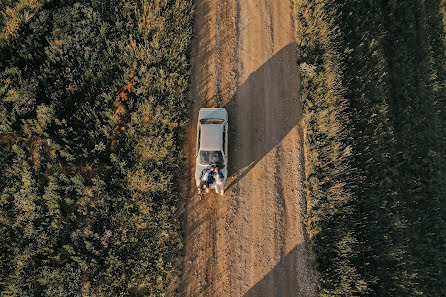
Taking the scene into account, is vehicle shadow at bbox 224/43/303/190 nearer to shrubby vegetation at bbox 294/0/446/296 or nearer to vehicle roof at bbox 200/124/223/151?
shrubby vegetation at bbox 294/0/446/296

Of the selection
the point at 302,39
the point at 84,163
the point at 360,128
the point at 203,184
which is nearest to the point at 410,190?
the point at 360,128

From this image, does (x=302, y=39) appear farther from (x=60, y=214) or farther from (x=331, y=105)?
(x=60, y=214)

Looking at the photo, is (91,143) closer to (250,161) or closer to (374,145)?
(250,161)

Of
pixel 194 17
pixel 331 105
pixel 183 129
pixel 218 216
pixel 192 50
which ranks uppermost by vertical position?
pixel 194 17

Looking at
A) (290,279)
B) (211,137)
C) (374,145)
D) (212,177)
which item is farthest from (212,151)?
(374,145)

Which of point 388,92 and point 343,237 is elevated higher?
point 388,92

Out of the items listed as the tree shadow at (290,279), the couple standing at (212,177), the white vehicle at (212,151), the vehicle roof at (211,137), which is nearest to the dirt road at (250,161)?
the tree shadow at (290,279)
